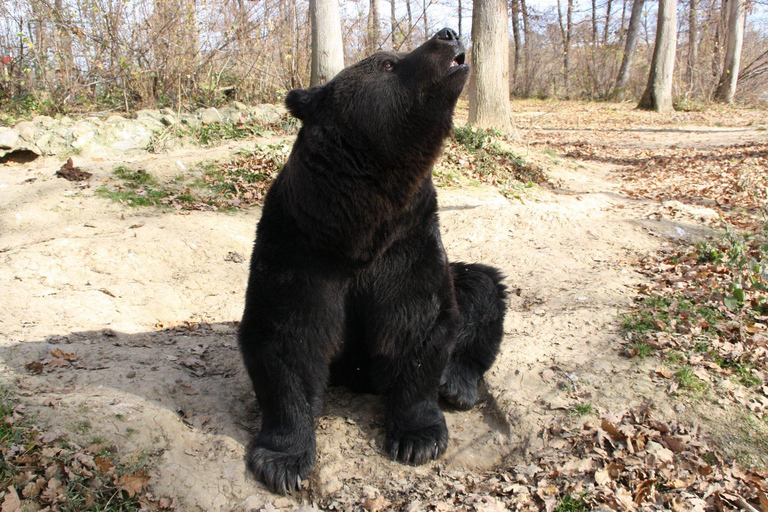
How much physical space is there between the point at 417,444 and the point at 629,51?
2634cm

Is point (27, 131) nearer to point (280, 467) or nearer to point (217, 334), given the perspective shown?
point (217, 334)

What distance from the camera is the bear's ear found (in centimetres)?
314

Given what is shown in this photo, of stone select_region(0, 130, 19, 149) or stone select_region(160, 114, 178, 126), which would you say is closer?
stone select_region(0, 130, 19, 149)

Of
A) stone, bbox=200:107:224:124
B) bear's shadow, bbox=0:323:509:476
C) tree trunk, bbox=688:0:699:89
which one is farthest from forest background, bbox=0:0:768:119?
tree trunk, bbox=688:0:699:89

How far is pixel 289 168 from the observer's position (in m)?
3.16

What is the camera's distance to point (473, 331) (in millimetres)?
3943

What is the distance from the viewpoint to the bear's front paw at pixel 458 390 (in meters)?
3.66

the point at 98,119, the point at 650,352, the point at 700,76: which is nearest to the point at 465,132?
the point at 98,119

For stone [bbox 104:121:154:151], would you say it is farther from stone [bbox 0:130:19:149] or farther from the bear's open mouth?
the bear's open mouth

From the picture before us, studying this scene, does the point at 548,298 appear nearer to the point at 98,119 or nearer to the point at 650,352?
the point at 650,352

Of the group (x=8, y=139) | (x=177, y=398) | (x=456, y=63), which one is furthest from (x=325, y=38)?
(x=177, y=398)

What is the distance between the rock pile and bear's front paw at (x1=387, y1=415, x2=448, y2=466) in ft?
26.2

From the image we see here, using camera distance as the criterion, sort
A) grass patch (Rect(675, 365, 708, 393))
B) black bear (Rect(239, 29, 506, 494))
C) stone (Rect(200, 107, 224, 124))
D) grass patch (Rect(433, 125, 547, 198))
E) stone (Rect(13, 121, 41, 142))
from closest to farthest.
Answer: black bear (Rect(239, 29, 506, 494)) < grass patch (Rect(675, 365, 708, 393)) < stone (Rect(13, 121, 41, 142)) < grass patch (Rect(433, 125, 547, 198)) < stone (Rect(200, 107, 224, 124))

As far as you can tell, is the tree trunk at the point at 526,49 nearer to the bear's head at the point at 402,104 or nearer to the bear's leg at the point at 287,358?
the bear's head at the point at 402,104
